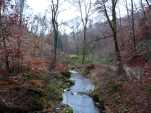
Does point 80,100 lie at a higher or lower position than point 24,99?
lower

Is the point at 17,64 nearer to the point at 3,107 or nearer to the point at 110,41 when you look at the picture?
the point at 3,107

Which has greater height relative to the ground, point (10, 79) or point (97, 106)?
point (10, 79)

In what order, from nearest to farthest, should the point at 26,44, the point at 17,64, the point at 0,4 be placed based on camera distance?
the point at 0,4
the point at 17,64
the point at 26,44

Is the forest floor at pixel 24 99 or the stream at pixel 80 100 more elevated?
the forest floor at pixel 24 99

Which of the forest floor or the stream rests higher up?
the forest floor

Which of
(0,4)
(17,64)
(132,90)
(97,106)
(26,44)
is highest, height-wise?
(0,4)

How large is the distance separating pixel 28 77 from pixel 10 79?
6.05 ft

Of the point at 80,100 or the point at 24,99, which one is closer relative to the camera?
the point at 24,99

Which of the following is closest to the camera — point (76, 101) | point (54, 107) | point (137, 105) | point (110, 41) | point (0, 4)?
point (137, 105)

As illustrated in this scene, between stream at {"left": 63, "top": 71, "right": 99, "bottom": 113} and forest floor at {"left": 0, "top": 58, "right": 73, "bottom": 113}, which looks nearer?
forest floor at {"left": 0, "top": 58, "right": 73, "bottom": 113}

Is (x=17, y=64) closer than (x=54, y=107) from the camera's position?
No

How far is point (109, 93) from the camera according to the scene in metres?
17.7

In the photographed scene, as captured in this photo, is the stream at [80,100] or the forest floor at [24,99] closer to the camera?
the forest floor at [24,99]

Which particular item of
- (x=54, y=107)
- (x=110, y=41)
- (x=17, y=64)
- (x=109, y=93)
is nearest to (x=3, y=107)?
(x=54, y=107)
